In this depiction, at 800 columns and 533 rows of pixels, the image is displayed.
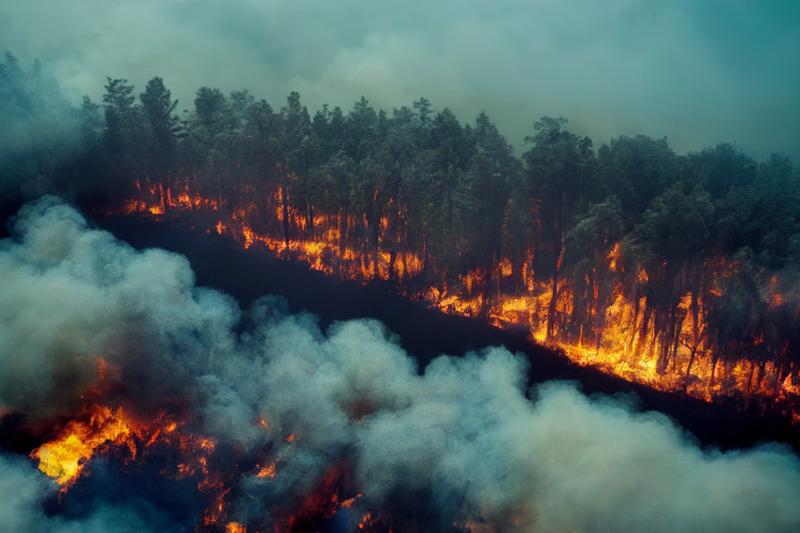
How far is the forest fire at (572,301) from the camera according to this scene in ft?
79.3

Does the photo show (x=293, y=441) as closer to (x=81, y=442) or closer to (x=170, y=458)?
(x=170, y=458)

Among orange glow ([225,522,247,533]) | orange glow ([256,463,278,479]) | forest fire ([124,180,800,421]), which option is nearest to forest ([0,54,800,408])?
forest fire ([124,180,800,421])

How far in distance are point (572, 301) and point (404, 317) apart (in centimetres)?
895

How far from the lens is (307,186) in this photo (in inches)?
1351

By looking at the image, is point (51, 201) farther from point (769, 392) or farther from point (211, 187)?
point (769, 392)

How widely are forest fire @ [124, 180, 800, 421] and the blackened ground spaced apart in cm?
66

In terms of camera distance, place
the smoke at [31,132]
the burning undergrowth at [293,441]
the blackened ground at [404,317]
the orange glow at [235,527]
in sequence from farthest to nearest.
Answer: the smoke at [31,132] < the blackened ground at [404,317] < the orange glow at [235,527] < the burning undergrowth at [293,441]

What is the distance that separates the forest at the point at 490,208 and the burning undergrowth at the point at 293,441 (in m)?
4.90

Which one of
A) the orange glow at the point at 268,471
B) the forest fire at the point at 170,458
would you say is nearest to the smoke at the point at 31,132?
the forest fire at the point at 170,458

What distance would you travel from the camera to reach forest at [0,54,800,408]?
24062mm

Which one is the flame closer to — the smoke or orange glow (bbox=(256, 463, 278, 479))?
orange glow (bbox=(256, 463, 278, 479))

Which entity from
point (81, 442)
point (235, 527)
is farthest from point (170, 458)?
point (235, 527)

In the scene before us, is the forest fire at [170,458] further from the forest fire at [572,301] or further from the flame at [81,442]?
the forest fire at [572,301]

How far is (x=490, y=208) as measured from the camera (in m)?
29.8
